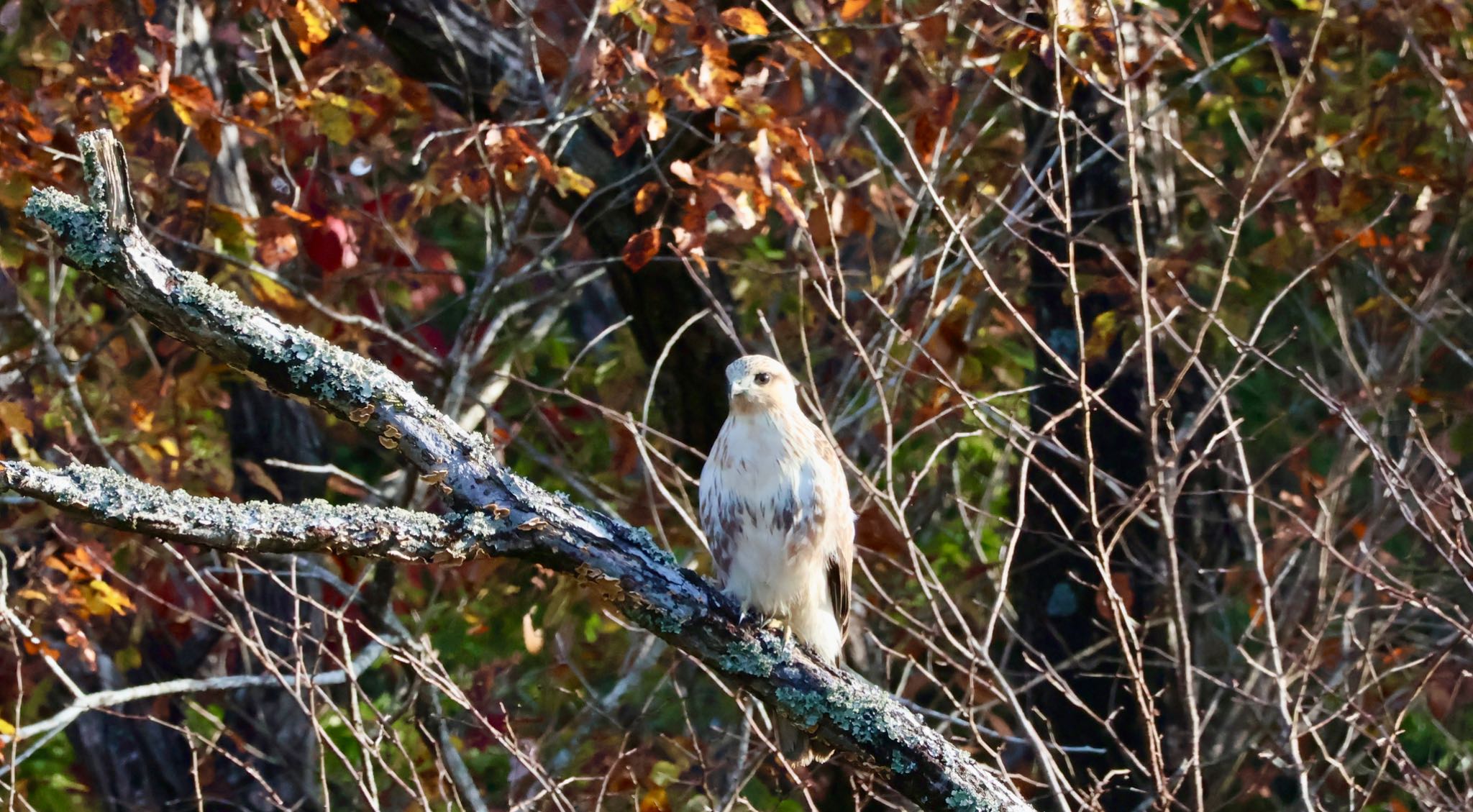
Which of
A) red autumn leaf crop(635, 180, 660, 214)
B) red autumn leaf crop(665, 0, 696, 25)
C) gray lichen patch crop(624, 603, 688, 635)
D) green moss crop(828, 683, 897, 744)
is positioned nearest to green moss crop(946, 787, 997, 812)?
green moss crop(828, 683, 897, 744)

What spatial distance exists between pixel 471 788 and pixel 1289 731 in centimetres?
204

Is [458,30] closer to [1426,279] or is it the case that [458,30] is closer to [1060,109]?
[1060,109]

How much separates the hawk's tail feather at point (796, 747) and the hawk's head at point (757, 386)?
713 mm

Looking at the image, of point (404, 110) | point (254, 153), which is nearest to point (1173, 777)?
point (404, 110)

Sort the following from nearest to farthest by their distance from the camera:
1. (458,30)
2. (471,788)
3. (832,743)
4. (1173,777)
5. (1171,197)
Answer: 1. (832,743)
2. (1173,777)
3. (471,788)
4. (458,30)
5. (1171,197)

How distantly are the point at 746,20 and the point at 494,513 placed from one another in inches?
71.2

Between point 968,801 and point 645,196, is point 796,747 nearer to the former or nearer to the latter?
point 968,801

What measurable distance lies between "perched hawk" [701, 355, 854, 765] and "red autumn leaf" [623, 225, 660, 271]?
61cm

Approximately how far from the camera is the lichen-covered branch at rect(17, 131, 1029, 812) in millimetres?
1977

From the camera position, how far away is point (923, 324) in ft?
12.6

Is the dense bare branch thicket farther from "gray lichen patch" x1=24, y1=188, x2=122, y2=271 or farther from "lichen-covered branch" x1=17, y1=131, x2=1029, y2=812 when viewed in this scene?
"gray lichen patch" x1=24, y1=188, x2=122, y2=271

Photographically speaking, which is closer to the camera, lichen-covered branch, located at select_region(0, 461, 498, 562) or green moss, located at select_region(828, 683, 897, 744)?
lichen-covered branch, located at select_region(0, 461, 498, 562)

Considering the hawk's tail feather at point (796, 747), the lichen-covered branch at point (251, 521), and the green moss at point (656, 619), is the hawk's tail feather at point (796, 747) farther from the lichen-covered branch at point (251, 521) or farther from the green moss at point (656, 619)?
the lichen-covered branch at point (251, 521)

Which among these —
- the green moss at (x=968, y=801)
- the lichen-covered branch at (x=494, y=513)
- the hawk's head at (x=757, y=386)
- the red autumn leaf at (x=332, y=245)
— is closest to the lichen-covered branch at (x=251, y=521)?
the lichen-covered branch at (x=494, y=513)
